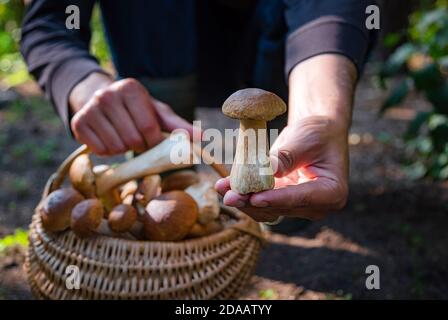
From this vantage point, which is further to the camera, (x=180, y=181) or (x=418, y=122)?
(x=418, y=122)

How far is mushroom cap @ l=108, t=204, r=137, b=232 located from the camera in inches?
58.9

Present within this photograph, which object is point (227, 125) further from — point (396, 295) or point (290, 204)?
point (290, 204)

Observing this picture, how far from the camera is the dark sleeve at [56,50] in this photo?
184cm

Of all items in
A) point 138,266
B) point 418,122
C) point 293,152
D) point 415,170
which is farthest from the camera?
point 415,170

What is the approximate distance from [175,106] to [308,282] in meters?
1.01

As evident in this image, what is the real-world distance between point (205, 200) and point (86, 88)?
23.0 inches

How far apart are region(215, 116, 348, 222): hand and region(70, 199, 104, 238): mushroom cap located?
0.44 meters

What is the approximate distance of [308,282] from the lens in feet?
6.48

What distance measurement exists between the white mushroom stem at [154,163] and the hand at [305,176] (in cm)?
38

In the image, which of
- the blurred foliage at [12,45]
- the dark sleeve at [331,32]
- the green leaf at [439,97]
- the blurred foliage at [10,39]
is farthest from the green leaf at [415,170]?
the blurred foliage at [10,39]

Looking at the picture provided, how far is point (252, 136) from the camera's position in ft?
3.82

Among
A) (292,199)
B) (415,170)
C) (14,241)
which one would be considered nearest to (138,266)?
(292,199)

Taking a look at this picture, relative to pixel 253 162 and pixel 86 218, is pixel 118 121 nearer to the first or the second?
pixel 86 218

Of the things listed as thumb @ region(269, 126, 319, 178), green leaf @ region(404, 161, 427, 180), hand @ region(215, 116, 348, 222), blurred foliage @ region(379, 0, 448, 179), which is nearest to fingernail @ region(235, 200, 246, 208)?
hand @ region(215, 116, 348, 222)
